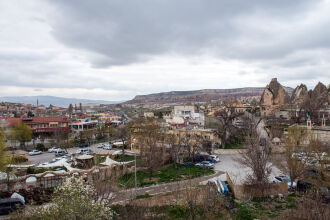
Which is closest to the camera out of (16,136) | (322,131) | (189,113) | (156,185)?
(156,185)

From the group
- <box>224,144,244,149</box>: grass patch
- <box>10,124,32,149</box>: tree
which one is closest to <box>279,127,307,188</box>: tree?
<box>224,144,244,149</box>: grass patch

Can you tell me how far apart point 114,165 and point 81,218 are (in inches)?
505

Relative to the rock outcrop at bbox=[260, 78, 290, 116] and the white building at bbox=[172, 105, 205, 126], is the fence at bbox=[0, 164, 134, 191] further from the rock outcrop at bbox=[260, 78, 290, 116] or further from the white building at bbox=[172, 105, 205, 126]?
the rock outcrop at bbox=[260, 78, 290, 116]

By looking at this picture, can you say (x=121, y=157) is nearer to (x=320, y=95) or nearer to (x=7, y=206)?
(x=7, y=206)

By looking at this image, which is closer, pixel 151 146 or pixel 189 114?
pixel 151 146

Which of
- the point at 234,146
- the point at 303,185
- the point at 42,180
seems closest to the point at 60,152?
the point at 42,180

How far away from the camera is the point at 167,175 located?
64.1 ft

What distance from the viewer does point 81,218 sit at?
726 cm

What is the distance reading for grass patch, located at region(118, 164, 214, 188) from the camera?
18.0 meters

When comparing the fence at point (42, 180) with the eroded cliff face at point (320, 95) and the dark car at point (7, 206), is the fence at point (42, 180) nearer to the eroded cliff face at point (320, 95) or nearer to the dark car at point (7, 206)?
the dark car at point (7, 206)

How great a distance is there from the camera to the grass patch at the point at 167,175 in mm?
17978

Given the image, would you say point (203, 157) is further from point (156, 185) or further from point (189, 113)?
point (189, 113)

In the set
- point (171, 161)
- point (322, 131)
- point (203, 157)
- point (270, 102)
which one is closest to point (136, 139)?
point (171, 161)

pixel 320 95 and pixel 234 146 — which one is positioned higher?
pixel 320 95
